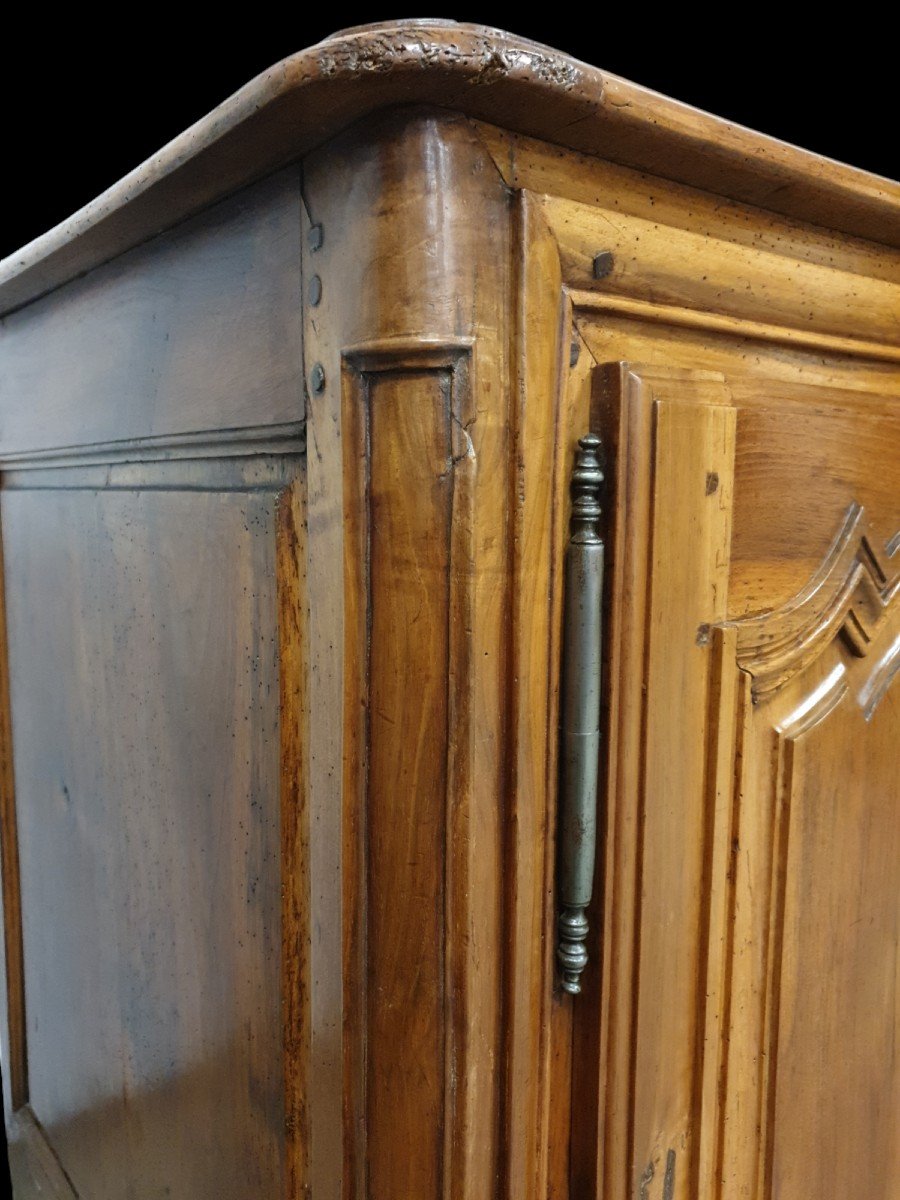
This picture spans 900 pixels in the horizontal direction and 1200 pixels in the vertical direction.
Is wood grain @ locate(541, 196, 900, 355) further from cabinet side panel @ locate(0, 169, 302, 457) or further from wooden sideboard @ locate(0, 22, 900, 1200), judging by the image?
cabinet side panel @ locate(0, 169, 302, 457)

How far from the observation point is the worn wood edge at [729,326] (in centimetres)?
64

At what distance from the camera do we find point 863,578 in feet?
2.87

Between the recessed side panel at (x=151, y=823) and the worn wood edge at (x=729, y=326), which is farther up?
the worn wood edge at (x=729, y=326)

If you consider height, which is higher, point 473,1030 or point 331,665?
point 331,665

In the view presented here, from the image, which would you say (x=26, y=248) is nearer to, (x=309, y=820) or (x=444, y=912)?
(x=309, y=820)

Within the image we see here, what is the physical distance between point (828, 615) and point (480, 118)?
0.50m

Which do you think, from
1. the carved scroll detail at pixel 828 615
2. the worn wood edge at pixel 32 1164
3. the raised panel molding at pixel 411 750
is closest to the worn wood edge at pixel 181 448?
the raised panel molding at pixel 411 750

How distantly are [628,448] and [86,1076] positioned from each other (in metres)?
0.98

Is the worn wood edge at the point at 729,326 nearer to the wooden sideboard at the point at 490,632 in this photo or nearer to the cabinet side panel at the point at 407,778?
the wooden sideboard at the point at 490,632

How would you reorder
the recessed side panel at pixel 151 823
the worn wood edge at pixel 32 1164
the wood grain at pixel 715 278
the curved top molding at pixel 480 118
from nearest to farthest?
1. the curved top molding at pixel 480 118
2. the wood grain at pixel 715 278
3. the recessed side panel at pixel 151 823
4. the worn wood edge at pixel 32 1164

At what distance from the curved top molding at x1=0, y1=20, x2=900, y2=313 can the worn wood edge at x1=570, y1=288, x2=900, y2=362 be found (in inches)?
3.2

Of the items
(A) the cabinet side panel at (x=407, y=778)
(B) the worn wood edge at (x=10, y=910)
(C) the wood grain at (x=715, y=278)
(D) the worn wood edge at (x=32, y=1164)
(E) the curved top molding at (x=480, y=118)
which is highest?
(E) the curved top molding at (x=480, y=118)

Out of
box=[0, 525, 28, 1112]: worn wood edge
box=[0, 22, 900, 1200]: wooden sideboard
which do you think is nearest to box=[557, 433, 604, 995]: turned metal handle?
box=[0, 22, 900, 1200]: wooden sideboard

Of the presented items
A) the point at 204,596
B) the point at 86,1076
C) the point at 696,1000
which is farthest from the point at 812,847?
the point at 86,1076
